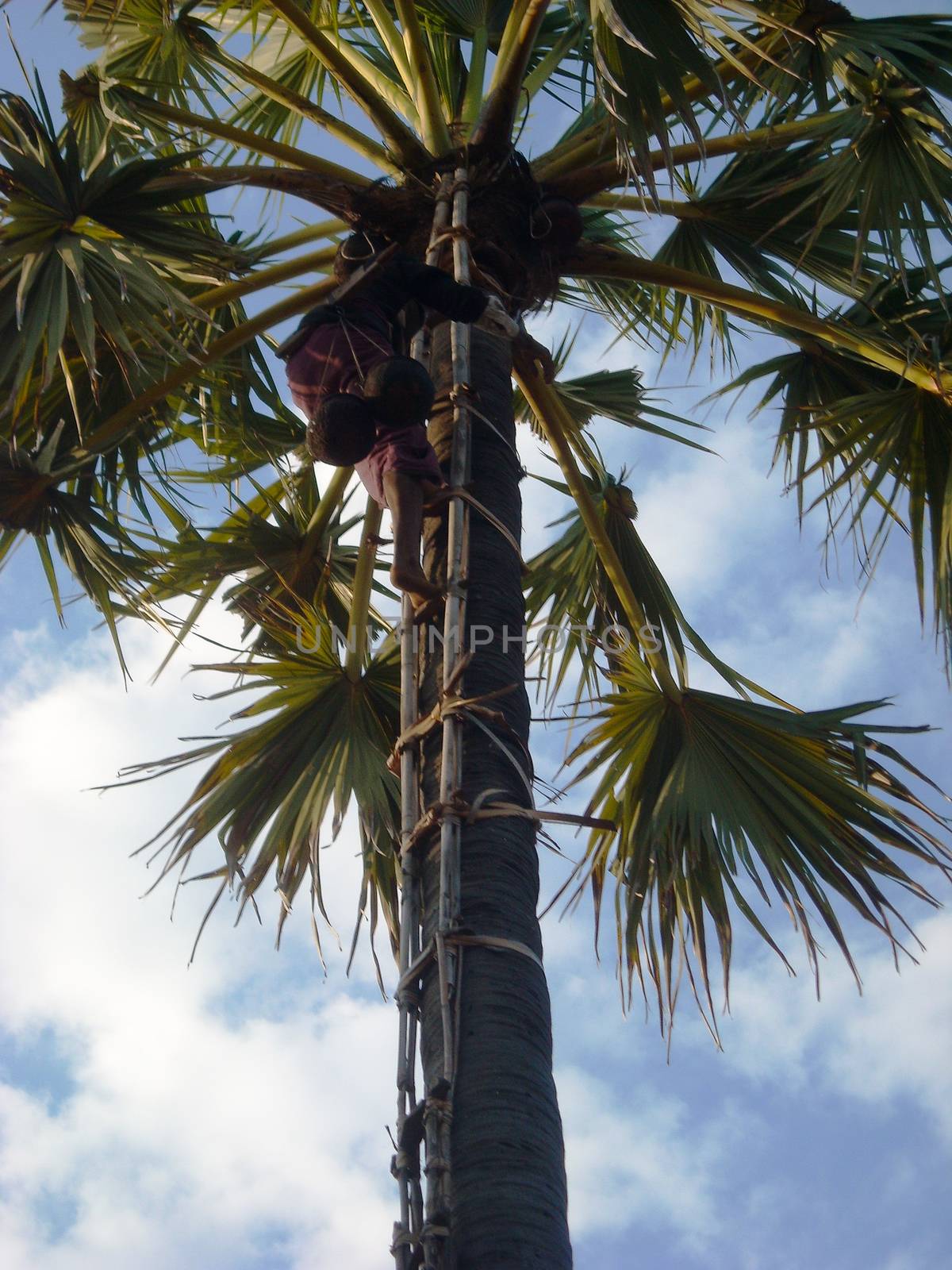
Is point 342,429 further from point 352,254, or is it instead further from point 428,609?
point 352,254

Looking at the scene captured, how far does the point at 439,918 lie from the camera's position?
338 cm

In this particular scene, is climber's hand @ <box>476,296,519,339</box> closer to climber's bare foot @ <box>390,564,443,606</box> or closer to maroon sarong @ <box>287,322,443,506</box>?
maroon sarong @ <box>287,322,443,506</box>

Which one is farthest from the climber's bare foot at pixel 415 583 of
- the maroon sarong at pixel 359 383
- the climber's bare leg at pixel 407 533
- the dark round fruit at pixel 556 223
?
the dark round fruit at pixel 556 223

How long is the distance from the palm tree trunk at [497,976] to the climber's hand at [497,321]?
31 centimetres

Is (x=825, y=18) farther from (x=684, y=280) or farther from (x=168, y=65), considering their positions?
(x=168, y=65)

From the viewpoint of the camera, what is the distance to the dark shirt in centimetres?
448

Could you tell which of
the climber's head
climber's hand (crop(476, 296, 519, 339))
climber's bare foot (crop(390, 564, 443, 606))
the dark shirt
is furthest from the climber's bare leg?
the climber's head

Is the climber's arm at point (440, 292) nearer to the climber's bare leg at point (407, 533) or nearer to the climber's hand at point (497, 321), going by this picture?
the climber's hand at point (497, 321)

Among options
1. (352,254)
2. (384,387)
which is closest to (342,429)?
(384,387)

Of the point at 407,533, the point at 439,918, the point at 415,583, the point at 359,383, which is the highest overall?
the point at 359,383

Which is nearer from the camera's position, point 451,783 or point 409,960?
point 409,960

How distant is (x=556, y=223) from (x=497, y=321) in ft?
2.41

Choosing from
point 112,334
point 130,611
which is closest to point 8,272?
point 112,334

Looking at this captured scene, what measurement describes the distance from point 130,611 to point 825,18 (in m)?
3.50
